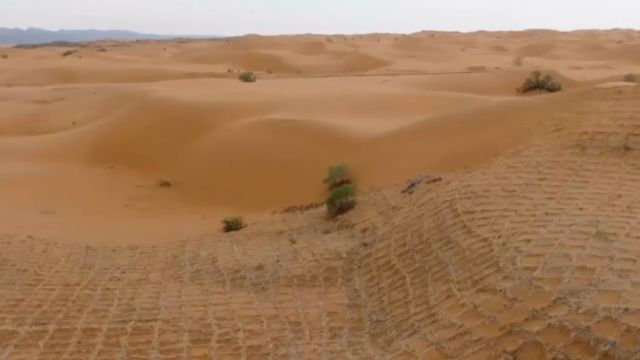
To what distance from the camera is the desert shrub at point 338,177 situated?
34.1ft

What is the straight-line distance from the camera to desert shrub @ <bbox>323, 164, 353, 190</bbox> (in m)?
10.4

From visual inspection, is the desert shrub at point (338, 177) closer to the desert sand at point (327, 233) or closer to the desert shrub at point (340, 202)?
the desert sand at point (327, 233)

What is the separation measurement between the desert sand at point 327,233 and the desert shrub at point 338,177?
0.78 ft

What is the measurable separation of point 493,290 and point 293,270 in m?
2.19

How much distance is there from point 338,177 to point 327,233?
2.48m

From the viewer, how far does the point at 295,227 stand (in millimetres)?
8664

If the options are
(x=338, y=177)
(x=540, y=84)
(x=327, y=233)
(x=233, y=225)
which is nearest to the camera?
(x=327, y=233)

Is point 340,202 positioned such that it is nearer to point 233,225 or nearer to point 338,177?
point 233,225

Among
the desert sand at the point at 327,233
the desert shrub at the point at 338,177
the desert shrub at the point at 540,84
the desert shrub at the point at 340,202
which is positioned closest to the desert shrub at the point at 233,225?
the desert sand at the point at 327,233

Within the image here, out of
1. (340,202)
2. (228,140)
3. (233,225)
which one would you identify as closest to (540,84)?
(228,140)

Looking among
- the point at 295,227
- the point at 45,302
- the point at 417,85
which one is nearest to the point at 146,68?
the point at 417,85

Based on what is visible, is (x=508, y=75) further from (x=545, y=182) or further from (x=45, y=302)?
(x=45, y=302)

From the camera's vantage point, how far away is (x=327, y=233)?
8023 mm

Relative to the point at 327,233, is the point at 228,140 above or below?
above
